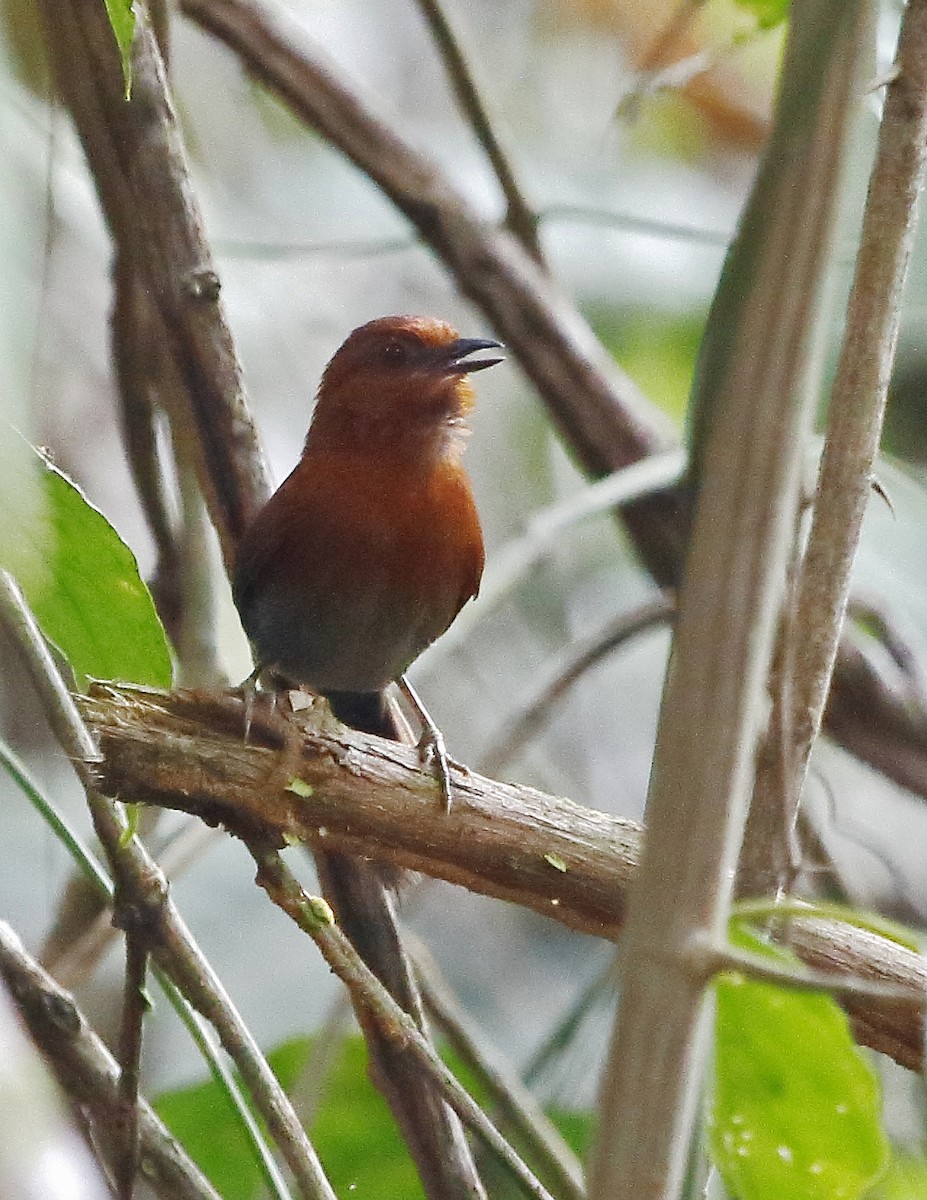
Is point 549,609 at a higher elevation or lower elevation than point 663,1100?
higher

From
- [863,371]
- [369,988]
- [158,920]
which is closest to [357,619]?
[158,920]

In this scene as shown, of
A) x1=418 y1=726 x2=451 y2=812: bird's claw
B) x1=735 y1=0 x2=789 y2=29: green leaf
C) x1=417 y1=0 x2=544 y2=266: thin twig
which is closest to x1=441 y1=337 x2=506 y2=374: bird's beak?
x1=417 y1=0 x2=544 y2=266: thin twig

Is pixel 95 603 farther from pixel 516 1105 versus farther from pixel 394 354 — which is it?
pixel 394 354

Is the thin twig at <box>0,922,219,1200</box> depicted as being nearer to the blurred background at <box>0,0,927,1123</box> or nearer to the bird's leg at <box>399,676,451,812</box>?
the bird's leg at <box>399,676,451,812</box>

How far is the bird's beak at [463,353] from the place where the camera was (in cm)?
254

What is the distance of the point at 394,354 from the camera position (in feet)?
8.59

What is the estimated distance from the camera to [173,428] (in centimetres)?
229

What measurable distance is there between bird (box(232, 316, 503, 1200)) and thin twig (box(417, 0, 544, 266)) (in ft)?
1.48

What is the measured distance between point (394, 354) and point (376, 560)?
444 mm

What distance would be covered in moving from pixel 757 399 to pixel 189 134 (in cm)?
323

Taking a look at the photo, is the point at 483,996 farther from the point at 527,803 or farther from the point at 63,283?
the point at 527,803

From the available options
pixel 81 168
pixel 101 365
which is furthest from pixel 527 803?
pixel 101 365

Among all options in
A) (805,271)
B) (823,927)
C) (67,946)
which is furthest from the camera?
(67,946)

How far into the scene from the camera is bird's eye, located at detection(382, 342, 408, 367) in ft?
8.56
